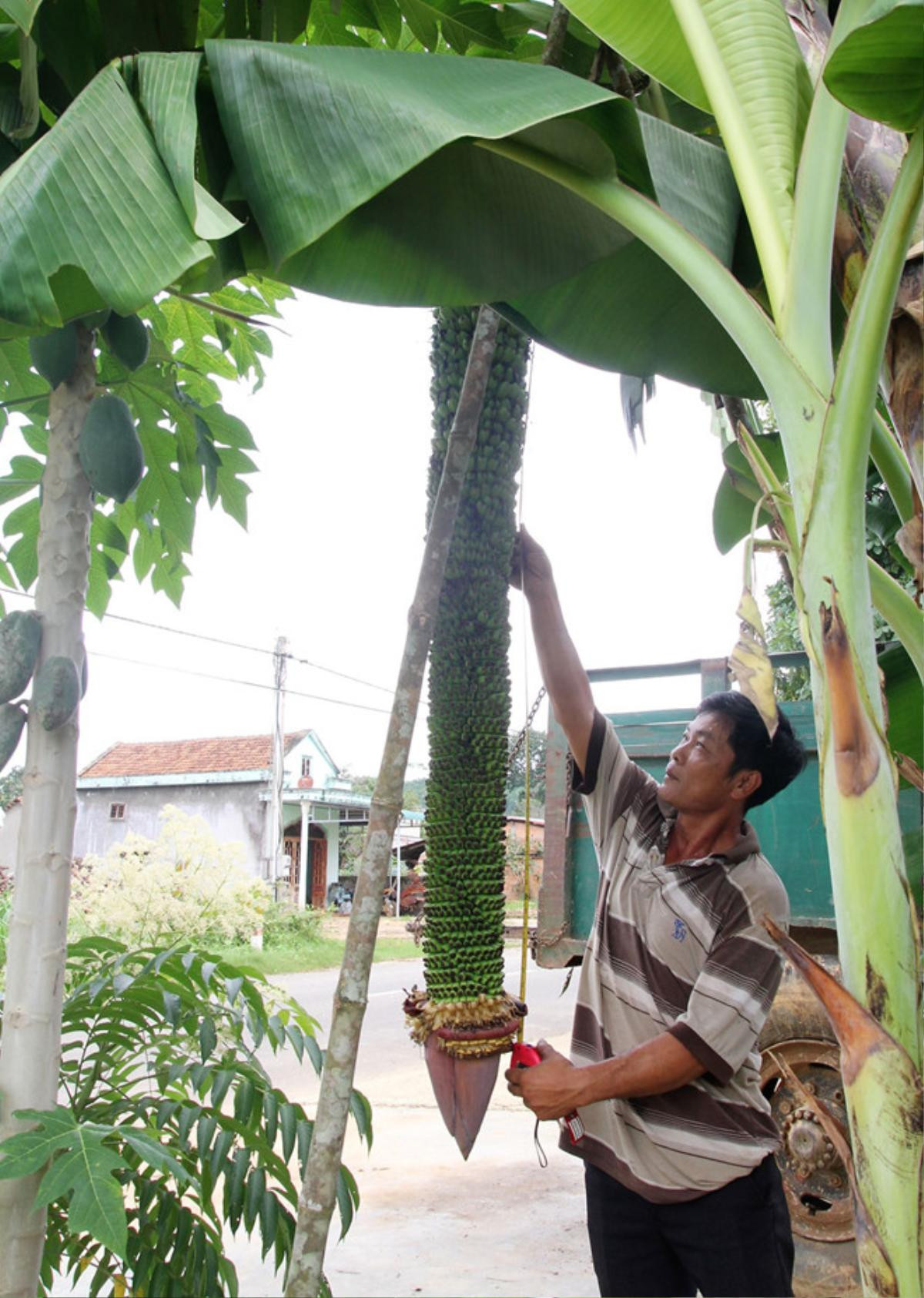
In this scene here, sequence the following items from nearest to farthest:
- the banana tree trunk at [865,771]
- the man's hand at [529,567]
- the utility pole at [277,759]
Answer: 1. the banana tree trunk at [865,771]
2. the man's hand at [529,567]
3. the utility pole at [277,759]

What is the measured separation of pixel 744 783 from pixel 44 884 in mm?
1318

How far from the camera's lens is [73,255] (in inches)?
45.3

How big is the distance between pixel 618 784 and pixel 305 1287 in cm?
121

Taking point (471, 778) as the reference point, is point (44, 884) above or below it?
below

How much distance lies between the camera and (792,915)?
359 cm

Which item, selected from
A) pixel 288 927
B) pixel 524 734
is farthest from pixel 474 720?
pixel 288 927

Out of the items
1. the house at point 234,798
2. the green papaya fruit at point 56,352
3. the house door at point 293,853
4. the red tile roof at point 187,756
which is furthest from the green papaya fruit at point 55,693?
the house door at point 293,853

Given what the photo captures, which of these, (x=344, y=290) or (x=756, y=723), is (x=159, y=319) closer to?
(x=344, y=290)

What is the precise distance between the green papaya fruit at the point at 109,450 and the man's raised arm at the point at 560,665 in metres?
0.84

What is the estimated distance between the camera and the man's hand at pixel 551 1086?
178 cm

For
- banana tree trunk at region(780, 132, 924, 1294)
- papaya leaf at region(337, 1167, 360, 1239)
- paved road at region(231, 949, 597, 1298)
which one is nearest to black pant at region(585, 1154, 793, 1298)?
papaya leaf at region(337, 1167, 360, 1239)

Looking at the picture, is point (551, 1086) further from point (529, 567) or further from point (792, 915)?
point (792, 915)

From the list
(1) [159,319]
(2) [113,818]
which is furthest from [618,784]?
(2) [113,818]

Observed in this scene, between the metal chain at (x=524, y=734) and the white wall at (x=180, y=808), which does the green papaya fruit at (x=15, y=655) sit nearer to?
the metal chain at (x=524, y=734)
